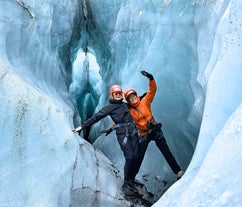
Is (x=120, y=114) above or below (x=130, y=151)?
above

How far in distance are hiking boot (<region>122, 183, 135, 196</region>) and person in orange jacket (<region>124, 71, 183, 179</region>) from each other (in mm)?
183

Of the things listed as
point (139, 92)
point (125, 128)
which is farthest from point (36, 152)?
point (139, 92)

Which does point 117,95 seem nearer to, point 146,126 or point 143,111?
point 143,111

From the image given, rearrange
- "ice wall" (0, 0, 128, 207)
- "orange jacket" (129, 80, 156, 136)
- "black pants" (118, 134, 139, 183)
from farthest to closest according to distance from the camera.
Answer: "orange jacket" (129, 80, 156, 136)
"black pants" (118, 134, 139, 183)
"ice wall" (0, 0, 128, 207)

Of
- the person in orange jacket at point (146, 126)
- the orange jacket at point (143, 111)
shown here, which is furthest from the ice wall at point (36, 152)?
the orange jacket at point (143, 111)

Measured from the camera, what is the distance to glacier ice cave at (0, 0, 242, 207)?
2199mm

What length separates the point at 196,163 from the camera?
245 centimetres

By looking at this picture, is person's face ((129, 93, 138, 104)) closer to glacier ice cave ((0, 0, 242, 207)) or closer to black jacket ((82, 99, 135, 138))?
black jacket ((82, 99, 135, 138))

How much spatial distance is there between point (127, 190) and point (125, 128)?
644 mm

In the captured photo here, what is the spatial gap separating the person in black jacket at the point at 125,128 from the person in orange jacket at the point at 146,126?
88mm

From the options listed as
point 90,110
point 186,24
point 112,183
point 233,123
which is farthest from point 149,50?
point 90,110

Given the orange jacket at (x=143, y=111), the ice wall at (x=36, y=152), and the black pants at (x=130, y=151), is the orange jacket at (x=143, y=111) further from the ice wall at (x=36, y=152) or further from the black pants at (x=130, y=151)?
the ice wall at (x=36, y=152)

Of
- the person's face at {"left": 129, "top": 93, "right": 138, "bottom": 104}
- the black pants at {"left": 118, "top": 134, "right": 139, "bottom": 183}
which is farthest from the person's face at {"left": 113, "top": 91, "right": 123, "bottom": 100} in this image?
the black pants at {"left": 118, "top": 134, "right": 139, "bottom": 183}

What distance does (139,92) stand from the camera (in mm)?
4852
